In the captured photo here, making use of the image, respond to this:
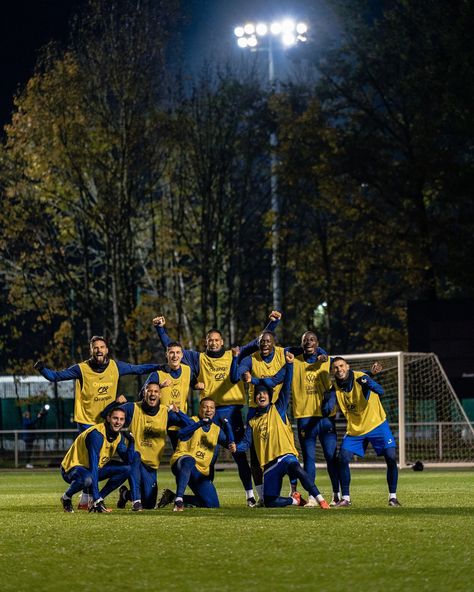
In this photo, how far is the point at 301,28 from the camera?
3891cm

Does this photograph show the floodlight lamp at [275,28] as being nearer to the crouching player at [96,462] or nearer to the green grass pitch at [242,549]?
the green grass pitch at [242,549]

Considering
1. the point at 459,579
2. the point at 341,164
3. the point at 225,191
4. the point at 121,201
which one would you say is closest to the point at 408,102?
the point at 341,164

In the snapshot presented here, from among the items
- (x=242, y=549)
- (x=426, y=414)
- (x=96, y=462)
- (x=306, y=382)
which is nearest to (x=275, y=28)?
(x=426, y=414)

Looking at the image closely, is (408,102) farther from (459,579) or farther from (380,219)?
(459,579)

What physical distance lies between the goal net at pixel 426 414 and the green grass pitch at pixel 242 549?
13.0m

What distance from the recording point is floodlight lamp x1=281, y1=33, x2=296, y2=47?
4012cm

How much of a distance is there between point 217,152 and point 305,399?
20.8 metres

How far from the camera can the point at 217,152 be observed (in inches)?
1372

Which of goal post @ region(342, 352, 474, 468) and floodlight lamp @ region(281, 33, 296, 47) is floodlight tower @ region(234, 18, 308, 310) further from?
goal post @ region(342, 352, 474, 468)

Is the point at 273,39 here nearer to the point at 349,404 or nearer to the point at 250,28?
the point at 250,28

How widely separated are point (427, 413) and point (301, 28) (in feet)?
47.9

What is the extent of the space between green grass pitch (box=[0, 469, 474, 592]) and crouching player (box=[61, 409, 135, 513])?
0.34 meters

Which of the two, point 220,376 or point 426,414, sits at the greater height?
point 220,376

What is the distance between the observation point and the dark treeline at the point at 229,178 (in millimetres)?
32906
